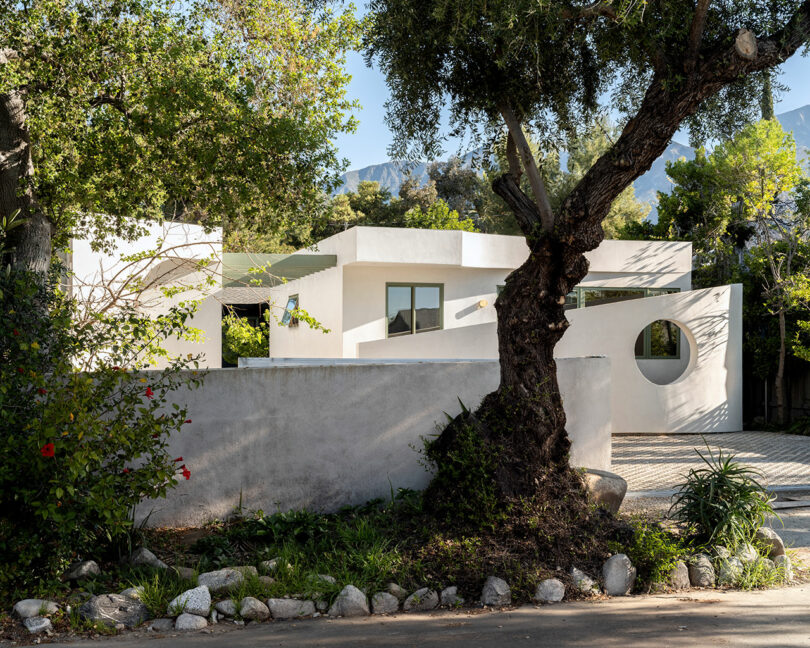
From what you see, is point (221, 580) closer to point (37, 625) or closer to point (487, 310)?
point (37, 625)

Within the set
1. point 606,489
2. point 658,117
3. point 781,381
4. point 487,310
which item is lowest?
point 606,489

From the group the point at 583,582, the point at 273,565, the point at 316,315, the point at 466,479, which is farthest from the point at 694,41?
the point at 316,315

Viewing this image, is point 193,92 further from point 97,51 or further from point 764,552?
point 764,552

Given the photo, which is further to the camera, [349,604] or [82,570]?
[82,570]

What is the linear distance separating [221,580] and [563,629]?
2.34 metres

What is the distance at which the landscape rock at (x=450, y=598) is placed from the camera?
5141 millimetres

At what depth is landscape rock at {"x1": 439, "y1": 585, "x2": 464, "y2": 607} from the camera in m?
5.14

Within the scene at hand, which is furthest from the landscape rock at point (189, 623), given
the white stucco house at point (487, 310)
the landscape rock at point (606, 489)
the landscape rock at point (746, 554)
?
the white stucco house at point (487, 310)

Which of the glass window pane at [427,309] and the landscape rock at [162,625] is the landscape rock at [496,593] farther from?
the glass window pane at [427,309]

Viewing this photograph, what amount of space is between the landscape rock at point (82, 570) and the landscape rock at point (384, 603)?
78.1 inches

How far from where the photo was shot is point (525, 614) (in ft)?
16.3

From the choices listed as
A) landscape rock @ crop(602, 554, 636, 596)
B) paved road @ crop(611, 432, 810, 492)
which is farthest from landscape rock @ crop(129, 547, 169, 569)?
paved road @ crop(611, 432, 810, 492)

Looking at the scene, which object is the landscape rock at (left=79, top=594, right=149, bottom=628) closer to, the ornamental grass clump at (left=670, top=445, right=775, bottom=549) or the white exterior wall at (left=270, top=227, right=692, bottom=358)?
the ornamental grass clump at (left=670, top=445, right=775, bottom=549)

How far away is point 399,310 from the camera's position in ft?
54.5
